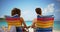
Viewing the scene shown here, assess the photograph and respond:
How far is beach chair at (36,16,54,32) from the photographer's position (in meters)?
2.64

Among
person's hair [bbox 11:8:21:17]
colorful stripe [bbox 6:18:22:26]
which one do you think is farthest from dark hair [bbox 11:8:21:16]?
colorful stripe [bbox 6:18:22:26]

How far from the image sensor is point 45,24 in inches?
104

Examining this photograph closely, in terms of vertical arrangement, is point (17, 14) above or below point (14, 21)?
above

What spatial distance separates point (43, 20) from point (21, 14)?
0.39 meters

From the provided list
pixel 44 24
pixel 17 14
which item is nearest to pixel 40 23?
pixel 44 24

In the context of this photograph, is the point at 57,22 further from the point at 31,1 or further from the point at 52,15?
the point at 31,1

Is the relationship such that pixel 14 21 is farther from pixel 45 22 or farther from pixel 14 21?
pixel 45 22

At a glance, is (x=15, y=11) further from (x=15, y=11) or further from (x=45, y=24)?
(x=45, y=24)

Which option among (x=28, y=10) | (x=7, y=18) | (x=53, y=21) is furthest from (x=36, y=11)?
(x=7, y=18)

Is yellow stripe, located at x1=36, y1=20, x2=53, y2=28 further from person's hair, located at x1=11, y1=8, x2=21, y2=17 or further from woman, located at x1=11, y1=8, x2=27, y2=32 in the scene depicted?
person's hair, located at x1=11, y1=8, x2=21, y2=17

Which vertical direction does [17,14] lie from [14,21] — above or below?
above

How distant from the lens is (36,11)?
274 cm

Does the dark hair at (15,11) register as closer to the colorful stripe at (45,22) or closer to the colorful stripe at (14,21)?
the colorful stripe at (14,21)

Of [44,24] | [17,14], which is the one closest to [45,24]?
[44,24]
